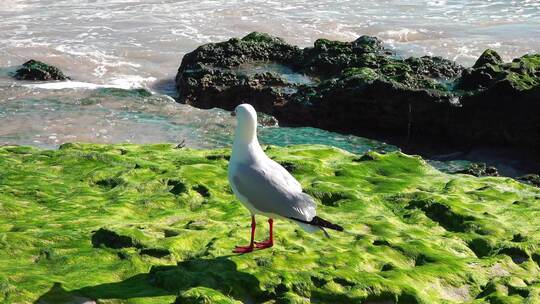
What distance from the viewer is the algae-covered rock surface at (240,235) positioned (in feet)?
18.5

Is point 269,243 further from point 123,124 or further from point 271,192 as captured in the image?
point 123,124

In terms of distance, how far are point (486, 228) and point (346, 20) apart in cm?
1855

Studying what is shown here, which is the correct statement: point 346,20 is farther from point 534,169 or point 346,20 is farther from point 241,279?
point 241,279

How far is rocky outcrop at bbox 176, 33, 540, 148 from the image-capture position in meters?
13.9

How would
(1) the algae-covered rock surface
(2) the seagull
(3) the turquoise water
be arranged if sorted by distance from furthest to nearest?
1. (3) the turquoise water
2. (2) the seagull
3. (1) the algae-covered rock surface

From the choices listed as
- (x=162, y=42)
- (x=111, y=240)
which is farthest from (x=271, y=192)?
(x=162, y=42)

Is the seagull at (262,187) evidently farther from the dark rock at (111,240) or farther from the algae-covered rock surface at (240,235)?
the dark rock at (111,240)

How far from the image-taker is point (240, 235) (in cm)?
671

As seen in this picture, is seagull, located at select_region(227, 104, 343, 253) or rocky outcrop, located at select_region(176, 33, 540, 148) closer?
seagull, located at select_region(227, 104, 343, 253)

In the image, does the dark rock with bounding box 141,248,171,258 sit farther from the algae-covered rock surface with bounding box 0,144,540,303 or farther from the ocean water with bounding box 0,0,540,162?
the ocean water with bounding box 0,0,540,162

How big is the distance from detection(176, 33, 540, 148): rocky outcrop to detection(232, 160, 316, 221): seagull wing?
8.65 metres

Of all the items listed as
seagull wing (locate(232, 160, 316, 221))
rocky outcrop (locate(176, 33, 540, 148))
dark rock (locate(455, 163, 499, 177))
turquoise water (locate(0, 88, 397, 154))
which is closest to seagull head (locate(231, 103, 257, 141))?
seagull wing (locate(232, 160, 316, 221))

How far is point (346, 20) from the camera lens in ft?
83.3

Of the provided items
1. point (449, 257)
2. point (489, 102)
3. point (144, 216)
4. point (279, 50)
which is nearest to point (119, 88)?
point (279, 50)
